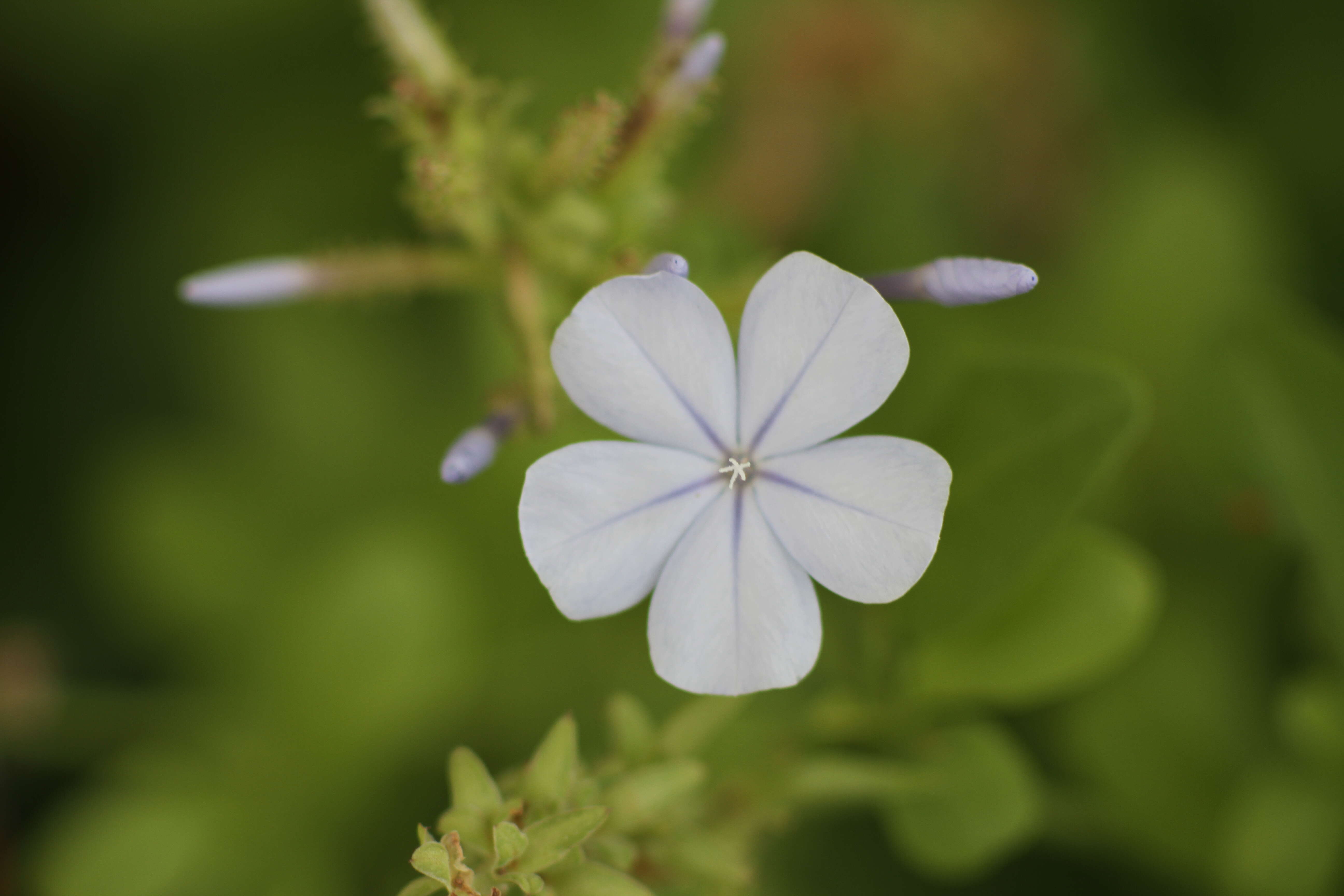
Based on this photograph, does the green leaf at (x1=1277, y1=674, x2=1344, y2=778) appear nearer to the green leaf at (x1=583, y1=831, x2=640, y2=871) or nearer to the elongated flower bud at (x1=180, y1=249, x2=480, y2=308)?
the green leaf at (x1=583, y1=831, x2=640, y2=871)

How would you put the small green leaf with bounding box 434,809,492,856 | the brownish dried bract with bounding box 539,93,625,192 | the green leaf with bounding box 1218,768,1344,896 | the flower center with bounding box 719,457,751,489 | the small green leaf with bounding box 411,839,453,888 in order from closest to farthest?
the small green leaf with bounding box 411,839,453,888, the small green leaf with bounding box 434,809,492,856, the flower center with bounding box 719,457,751,489, the brownish dried bract with bounding box 539,93,625,192, the green leaf with bounding box 1218,768,1344,896

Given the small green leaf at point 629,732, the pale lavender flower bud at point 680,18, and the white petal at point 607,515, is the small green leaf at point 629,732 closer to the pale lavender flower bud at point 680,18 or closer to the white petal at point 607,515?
the white petal at point 607,515

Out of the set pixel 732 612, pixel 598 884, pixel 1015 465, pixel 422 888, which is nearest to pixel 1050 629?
pixel 1015 465

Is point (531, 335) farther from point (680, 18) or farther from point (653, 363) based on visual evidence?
point (680, 18)

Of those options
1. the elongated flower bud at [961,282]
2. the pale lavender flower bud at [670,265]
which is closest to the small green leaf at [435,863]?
the pale lavender flower bud at [670,265]

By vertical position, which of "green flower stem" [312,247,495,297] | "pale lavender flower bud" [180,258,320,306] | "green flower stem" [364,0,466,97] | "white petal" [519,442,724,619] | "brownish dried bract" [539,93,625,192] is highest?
"green flower stem" [364,0,466,97]

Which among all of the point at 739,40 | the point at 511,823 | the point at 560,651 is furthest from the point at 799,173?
the point at 511,823

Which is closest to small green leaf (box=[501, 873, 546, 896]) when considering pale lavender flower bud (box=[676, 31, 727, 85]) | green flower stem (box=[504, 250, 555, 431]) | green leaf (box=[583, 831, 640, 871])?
green leaf (box=[583, 831, 640, 871])
